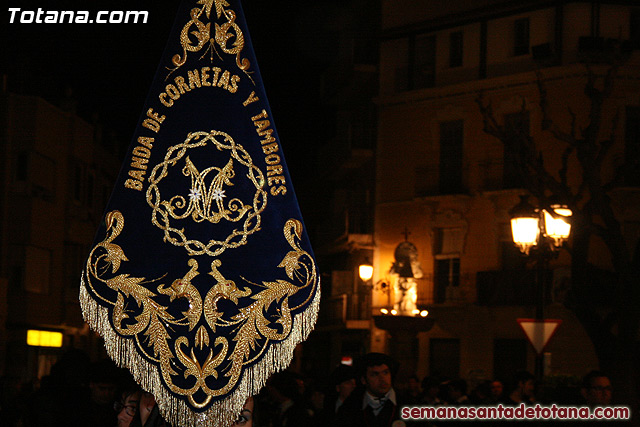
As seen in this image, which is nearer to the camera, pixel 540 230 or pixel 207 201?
pixel 207 201

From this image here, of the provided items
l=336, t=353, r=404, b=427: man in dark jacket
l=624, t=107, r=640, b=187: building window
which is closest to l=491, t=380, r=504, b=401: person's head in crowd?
l=336, t=353, r=404, b=427: man in dark jacket

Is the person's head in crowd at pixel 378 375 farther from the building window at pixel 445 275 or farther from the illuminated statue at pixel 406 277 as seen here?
the building window at pixel 445 275

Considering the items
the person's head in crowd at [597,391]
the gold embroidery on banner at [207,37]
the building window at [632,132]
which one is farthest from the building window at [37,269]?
the gold embroidery on banner at [207,37]

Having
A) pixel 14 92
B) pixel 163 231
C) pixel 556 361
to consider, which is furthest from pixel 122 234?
pixel 14 92

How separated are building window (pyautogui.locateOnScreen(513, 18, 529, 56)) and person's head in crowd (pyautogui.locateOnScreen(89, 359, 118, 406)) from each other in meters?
23.4

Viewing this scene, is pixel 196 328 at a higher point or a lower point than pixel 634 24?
lower

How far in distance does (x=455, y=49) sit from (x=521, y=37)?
2.20 m

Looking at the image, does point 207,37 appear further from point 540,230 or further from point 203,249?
point 540,230

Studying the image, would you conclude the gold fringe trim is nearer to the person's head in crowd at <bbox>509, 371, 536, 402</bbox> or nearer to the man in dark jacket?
the man in dark jacket

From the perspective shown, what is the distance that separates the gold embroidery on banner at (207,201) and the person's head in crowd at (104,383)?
116 centimetres

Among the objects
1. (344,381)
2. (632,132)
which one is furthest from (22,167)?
(344,381)

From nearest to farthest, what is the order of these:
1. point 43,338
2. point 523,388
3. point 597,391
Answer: point 597,391, point 523,388, point 43,338

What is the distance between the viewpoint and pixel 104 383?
7426 millimetres

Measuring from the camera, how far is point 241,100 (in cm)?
704
